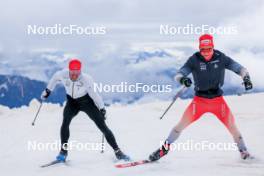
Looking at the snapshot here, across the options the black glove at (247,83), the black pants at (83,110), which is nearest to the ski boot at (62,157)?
the black pants at (83,110)

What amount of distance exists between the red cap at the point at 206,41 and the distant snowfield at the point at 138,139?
83.8 inches

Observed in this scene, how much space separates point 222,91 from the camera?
822 cm

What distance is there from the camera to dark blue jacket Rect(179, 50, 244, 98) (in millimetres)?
7934

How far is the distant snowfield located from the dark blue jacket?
1.36 m

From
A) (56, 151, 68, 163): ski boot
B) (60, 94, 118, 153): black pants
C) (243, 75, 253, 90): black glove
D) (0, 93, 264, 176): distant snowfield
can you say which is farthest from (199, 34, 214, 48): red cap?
(56, 151, 68, 163): ski boot

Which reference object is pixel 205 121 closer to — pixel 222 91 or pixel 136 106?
pixel 136 106

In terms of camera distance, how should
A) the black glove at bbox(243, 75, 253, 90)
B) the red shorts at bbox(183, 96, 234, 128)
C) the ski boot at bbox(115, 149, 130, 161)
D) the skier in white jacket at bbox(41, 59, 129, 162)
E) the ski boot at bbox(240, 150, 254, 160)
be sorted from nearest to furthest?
1. the black glove at bbox(243, 75, 253, 90)
2. the red shorts at bbox(183, 96, 234, 128)
3. the ski boot at bbox(240, 150, 254, 160)
4. the skier in white jacket at bbox(41, 59, 129, 162)
5. the ski boot at bbox(115, 149, 130, 161)

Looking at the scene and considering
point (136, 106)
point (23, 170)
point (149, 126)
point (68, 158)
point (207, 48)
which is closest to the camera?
point (207, 48)

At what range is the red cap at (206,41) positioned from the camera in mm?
7938

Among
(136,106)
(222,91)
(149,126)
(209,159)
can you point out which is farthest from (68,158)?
(136,106)

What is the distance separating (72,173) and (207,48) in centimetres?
322

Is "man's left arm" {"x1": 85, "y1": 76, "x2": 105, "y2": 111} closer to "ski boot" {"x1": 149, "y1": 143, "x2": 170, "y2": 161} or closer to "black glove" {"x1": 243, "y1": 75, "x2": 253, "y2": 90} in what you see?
"ski boot" {"x1": 149, "y1": 143, "x2": 170, "y2": 161}

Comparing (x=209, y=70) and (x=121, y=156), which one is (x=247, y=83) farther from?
(x=121, y=156)

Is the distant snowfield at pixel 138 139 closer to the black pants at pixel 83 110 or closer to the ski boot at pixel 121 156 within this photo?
the ski boot at pixel 121 156
